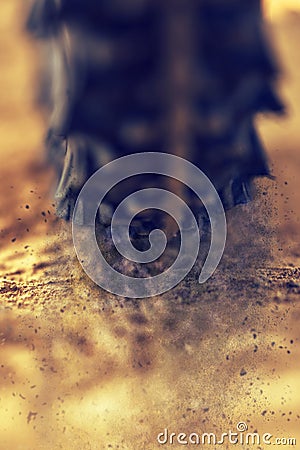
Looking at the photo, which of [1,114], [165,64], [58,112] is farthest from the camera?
[1,114]

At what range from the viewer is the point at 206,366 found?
6.14 m

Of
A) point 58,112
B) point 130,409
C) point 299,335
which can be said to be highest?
point 58,112

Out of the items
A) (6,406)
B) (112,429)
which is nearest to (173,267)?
(112,429)

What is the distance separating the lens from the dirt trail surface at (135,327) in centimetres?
604

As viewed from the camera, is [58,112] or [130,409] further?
[130,409]

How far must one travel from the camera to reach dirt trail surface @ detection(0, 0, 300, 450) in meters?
6.04

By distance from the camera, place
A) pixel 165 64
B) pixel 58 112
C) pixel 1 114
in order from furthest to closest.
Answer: pixel 1 114 → pixel 58 112 → pixel 165 64

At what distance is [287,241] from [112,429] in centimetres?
344

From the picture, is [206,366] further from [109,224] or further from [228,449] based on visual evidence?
[109,224]

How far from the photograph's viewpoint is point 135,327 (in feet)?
20.1

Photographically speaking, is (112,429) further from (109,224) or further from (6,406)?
(109,224)

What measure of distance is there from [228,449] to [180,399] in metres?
0.94

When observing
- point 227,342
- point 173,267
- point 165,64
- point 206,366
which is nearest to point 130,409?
point 206,366

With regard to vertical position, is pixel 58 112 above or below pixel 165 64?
above
